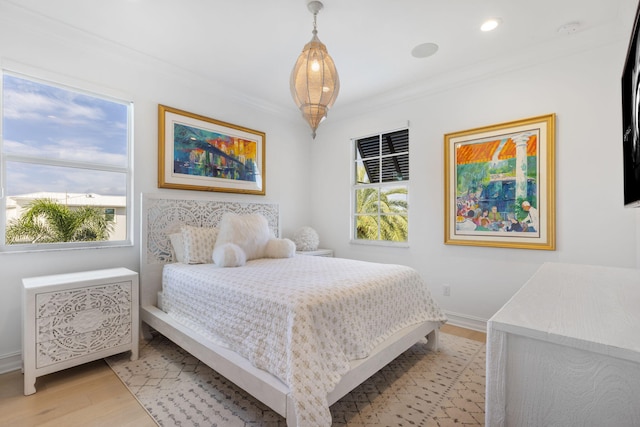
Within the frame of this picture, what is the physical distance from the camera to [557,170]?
103 inches

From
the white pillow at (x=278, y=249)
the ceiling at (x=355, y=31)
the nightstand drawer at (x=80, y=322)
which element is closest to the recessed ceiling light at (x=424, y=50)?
the ceiling at (x=355, y=31)

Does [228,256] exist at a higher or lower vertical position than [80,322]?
higher

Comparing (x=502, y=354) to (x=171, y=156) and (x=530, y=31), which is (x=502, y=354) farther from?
(x=171, y=156)

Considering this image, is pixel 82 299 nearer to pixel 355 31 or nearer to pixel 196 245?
pixel 196 245

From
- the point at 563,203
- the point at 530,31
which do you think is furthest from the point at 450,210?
the point at 530,31

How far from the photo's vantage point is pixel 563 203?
102 inches

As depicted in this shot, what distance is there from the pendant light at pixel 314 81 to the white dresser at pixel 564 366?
1573 mm

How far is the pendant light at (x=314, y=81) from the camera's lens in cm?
190

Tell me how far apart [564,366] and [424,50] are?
2798 mm

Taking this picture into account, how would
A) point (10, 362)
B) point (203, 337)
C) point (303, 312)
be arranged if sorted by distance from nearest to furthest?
point (303, 312)
point (203, 337)
point (10, 362)

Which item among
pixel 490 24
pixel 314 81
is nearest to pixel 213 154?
pixel 314 81

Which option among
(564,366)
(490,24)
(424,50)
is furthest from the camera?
(424,50)

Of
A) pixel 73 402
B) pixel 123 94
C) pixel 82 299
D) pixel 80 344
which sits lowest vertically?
pixel 73 402

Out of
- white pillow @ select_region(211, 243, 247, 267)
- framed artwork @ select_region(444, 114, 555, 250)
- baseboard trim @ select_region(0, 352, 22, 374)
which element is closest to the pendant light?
white pillow @ select_region(211, 243, 247, 267)
